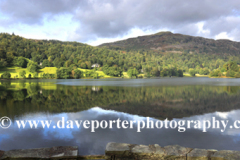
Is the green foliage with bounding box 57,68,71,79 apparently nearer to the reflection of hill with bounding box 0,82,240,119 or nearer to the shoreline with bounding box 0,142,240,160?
the reflection of hill with bounding box 0,82,240,119

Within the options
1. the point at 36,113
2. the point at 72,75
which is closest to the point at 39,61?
the point at 72,75

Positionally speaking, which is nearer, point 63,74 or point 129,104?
point 129,104

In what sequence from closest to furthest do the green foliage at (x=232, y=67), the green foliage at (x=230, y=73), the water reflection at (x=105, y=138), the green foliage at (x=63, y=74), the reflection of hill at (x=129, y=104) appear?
the water reflection at (x=105, y=138), the reflection of hill at (x=129, y=104), the green foliage at (x=63, y=74), the green foliage at (x=230, y=73), the green foliage at (x=232, y=67)

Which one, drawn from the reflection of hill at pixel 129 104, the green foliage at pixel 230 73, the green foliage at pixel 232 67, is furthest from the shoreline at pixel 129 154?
the green foliage at pixel 232 67

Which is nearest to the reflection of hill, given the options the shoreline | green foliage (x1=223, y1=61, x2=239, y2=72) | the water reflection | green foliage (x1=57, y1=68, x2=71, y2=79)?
the water reflection

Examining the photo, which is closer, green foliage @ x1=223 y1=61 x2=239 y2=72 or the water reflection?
the water reflection

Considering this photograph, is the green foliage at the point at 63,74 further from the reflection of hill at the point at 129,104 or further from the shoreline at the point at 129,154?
the shoreline at the point at 129,154

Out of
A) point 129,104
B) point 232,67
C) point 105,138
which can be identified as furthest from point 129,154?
point 232,67

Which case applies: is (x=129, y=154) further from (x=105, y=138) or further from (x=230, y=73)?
(x=230, y=73)

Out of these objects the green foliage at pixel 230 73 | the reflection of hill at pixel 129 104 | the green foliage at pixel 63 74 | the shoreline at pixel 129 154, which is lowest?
the green foliage at pixel 230 73

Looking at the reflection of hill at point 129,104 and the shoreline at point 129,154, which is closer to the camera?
the shoreline at point 129,154

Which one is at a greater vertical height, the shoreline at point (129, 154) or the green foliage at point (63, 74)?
the green foliage at point (63, 74)

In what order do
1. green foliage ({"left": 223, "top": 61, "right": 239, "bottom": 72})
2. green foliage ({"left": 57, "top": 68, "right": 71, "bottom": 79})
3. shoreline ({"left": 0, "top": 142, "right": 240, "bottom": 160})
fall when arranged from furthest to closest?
green foliage ({"left": 223, "top": 61, "right": 239, "bottom": 72}) → green foliage ({"left": 57, "top": 68, "right": 71, "bottom": 79}) → shoreline ({"left": 0, "top": 142, "right": 240, "bottom": 160})

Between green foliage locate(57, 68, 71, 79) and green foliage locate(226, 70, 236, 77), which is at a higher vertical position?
green foliage locate(57, 68, 71, 79)
